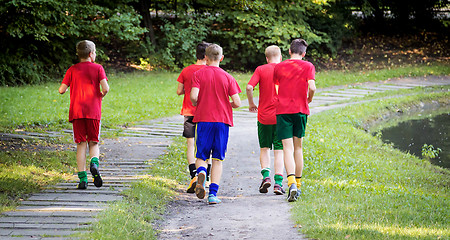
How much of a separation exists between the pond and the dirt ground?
5.69 meters

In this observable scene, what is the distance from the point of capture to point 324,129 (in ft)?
42.8

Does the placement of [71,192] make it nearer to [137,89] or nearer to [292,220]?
[292,220]

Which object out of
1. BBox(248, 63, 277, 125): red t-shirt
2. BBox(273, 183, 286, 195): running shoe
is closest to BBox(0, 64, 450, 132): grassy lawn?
BBox(248, 63, 277, 125): red t-shirt

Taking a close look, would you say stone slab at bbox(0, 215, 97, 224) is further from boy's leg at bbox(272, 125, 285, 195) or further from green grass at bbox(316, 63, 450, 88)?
green grass at bbox(316, 63, 450, 88)

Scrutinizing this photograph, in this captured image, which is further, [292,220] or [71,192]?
[71,192]

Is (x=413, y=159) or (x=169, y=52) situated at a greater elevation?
(x=169, y=52)

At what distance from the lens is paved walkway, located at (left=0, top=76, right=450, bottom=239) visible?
216 inches

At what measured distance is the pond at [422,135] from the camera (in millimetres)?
12826

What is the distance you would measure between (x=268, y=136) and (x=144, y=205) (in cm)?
190

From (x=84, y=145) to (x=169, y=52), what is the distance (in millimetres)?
16865

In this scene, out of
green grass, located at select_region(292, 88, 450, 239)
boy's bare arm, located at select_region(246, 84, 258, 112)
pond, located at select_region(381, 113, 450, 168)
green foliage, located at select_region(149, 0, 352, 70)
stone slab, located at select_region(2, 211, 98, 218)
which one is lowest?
pond, located at select_region(381, 113, 450, 168)

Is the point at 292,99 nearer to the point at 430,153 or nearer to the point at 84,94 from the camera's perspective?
the point at 84,94

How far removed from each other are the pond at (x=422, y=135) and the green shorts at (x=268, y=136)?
227 inches

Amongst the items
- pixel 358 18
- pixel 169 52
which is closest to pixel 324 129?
pixel 169 52
